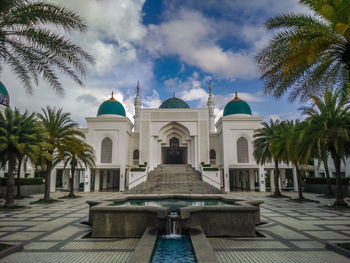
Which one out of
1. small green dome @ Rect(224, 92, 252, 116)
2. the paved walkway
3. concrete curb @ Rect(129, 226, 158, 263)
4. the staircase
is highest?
small green dome @ Rect(224, 92, 252, 116)

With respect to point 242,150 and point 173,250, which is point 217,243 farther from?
point 242,150

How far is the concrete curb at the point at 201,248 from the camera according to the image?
4.59 meters

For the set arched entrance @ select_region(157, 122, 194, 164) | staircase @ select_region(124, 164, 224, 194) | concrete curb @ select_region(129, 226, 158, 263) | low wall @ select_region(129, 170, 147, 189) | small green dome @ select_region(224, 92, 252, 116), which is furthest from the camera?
arched entrance @ select_region(157, 122, 194, 164)

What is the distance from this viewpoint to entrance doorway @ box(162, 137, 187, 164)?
1339 inches

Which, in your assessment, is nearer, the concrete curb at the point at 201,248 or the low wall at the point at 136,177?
the concrete curb at the point at 201,248

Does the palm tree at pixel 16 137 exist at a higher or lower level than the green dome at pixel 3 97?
lower

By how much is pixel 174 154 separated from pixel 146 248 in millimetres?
29396

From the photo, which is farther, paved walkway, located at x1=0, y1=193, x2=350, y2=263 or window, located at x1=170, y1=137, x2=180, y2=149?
window, located at x1=170, y1=137, x2=180, y2=149

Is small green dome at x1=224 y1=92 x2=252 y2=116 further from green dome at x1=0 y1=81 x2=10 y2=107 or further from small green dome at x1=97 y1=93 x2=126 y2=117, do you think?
green dome at x1=0 y1=81 x2=10 y2=107

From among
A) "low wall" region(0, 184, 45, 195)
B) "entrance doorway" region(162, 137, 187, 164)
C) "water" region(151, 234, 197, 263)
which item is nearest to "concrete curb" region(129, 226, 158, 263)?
"water" region(151, 234, 197, 263)

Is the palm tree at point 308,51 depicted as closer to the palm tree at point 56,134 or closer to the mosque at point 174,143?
the palm tree at point 56,134

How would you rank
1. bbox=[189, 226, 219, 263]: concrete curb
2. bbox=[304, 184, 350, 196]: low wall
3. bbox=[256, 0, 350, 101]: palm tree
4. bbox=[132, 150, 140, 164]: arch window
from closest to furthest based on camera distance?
bbox=[189, 226, 219, 263]: concrete curb → bbox=[256, 0, 350, 101]: palm tree → bbox=[304, 184, 350, 196]: low wall → bbox=[132, 150, 140, 164]: arch window

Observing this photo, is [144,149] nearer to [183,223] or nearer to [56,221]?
[56,221]

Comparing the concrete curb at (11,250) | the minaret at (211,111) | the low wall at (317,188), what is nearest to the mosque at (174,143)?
the low wall at (317,188)
